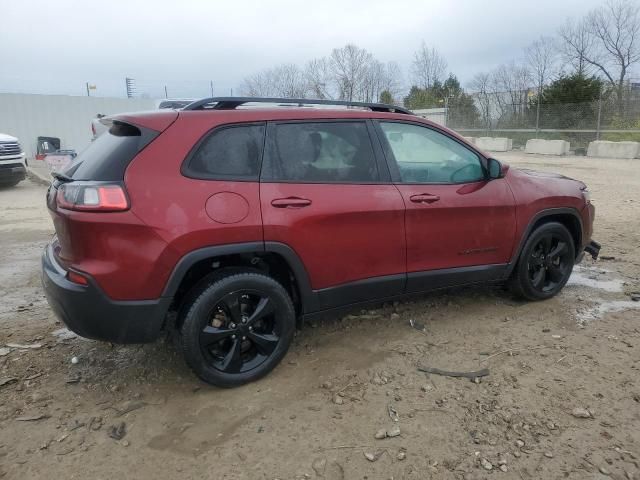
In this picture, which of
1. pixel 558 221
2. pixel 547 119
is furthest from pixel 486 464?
pixel 547 119

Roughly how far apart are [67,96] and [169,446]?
2683 cm

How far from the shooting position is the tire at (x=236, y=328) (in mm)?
3023

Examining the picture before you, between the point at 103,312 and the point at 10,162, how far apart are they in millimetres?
11737

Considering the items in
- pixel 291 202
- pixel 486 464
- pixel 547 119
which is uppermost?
pixel 547 119

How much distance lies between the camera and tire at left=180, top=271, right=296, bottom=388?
302 centimetres

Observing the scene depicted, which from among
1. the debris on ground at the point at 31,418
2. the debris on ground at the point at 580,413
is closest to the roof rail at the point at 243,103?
the debris on ground at the point at 31,418

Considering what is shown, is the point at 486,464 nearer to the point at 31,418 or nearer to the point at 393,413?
the point at 393,413

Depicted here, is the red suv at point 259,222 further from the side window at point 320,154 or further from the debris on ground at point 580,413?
the debris on ground at point 580,413

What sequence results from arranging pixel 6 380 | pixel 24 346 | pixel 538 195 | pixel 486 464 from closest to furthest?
pixel 486 464
pixel 6 380
pixel 24 346
pixel 538 195

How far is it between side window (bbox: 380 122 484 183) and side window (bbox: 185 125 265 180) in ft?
3.32

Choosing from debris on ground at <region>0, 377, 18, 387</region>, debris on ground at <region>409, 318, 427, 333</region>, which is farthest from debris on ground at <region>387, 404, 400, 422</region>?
debris on ground at <region>0, 377, 18, 387</region>

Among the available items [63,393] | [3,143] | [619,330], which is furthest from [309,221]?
[3,143]

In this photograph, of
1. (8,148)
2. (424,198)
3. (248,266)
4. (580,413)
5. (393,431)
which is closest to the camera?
(393,431)

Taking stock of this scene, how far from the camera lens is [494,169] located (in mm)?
4070
